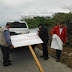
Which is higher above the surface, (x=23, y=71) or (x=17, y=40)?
(x=17, y=40)

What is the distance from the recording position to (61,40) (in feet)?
14.0

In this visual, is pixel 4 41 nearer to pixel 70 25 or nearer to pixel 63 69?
pixel 63 69

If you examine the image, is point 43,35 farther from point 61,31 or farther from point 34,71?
point 34,71

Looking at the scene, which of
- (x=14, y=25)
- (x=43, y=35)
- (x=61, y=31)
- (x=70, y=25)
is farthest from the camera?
(x=14, y=25)

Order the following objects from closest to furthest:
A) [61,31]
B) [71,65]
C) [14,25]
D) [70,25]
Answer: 1. [71,65]
2. [61,31]
3. [70,25]
4. [14,25]

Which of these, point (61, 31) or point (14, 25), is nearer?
point (61, 31)

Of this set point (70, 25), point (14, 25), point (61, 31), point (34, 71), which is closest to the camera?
point (34, 71)

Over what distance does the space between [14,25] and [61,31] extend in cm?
394

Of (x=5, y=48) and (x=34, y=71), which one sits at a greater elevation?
(x=5, y=48)

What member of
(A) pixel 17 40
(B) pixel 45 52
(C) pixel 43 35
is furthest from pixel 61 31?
(A) pixel 17 40

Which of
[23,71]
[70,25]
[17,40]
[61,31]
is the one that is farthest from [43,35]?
[70,25]

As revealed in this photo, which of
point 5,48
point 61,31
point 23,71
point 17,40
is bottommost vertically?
point 23,71

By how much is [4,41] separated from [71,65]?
114 inches

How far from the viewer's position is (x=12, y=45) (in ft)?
12.1
